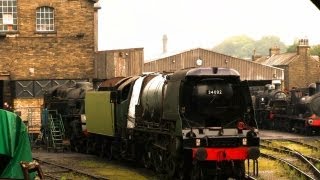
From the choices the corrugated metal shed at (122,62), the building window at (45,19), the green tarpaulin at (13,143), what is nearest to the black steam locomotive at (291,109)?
the corrugated metal shed at (122,62)

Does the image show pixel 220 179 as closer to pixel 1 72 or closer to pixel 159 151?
pixel 159 151

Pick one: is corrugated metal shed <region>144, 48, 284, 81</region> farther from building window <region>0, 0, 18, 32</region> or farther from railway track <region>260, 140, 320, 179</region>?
railway track <region>260, 140, 320, 179</region>

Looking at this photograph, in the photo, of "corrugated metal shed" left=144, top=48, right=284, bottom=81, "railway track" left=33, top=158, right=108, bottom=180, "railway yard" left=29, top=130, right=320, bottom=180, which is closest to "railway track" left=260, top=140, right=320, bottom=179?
"railway yard" left=29, top=130, right=320, bottom=180

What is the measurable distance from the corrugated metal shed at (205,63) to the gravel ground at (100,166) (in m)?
26.9

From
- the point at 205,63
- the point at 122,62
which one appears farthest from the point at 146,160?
the point at 205,63

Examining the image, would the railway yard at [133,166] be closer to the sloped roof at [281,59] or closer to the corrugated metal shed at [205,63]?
the corrugated metal shed at [205,63]

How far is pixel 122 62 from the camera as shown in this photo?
108ft

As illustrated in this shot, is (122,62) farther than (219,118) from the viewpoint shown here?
Yes

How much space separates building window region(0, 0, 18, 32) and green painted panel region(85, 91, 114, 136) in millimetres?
11154

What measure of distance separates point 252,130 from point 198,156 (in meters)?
1.58

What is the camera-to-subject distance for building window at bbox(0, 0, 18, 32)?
3238 cm

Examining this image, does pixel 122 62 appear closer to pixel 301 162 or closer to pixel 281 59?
pixel 301 162

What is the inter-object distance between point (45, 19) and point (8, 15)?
192 centimetres

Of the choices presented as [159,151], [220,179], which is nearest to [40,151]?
[159,151]
